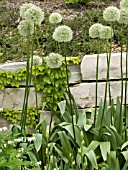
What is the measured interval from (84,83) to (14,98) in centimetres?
70

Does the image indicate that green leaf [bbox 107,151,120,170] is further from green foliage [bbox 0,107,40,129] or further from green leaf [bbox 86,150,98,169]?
green foliage [bbox 0,107,40,129]

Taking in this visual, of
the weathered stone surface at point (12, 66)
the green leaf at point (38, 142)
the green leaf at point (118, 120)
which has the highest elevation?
the weathered stone surface at point (12, 66)

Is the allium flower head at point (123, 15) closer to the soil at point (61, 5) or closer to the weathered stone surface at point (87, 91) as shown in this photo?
the weathered stone surface at point (87, 91)

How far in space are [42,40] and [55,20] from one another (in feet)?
5.29

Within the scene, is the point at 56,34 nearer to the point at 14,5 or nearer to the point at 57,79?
the point at 57,79

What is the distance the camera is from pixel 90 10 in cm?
548

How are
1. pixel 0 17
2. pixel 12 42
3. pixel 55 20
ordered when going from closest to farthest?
1. pixel 55 20
2. pixel 12 42
3. pixel 0 17

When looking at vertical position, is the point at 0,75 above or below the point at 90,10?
below

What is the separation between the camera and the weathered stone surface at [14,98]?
14.2 ft

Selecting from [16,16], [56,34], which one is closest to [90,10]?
[16,16]

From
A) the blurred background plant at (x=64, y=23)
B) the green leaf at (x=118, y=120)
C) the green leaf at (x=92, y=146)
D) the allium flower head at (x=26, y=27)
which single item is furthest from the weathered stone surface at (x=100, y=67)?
the allium flower head at (x=26, y=27)

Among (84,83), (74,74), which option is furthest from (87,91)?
(74,74)

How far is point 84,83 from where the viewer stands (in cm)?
→ 432

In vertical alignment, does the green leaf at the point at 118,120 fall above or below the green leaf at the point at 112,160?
above
